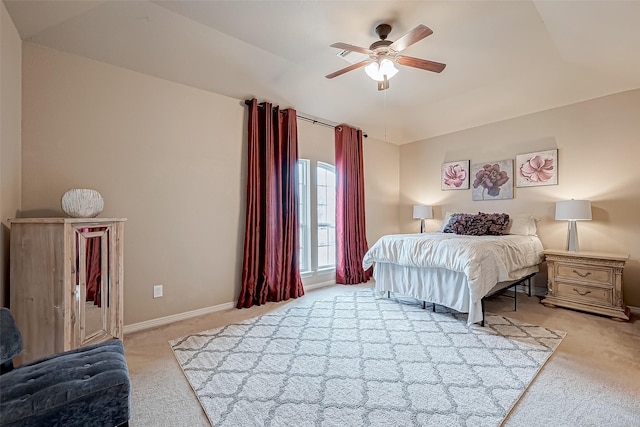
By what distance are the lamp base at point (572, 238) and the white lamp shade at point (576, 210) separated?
0.18 meters

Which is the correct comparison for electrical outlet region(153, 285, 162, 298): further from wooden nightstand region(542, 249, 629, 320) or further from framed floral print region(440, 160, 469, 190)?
framed floral print region(440, 160, 469, 190)

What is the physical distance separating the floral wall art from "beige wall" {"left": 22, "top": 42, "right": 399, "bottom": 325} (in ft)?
12.5

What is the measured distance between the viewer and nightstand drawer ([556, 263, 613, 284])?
323 centimetres

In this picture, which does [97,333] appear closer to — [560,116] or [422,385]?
[422,385]

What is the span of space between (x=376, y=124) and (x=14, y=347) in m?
5.07

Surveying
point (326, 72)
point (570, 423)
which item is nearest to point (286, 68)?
point (326, 72)

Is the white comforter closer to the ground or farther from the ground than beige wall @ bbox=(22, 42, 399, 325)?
closer to the ground

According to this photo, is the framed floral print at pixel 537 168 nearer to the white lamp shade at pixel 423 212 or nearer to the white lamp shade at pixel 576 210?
the white lamp shade at pixel 576 210

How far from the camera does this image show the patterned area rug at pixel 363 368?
5.50 ft

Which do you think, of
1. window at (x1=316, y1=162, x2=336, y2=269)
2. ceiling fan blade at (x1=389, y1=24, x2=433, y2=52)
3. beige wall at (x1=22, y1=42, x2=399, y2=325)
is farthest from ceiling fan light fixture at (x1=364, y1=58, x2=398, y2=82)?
window at (x1=316, y1=162, x2=336, y2=269)

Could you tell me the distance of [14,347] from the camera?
142 centimetres

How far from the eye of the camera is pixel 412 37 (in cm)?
229

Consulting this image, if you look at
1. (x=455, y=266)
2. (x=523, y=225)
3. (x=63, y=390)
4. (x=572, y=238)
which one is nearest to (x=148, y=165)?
(x=63, y=390)

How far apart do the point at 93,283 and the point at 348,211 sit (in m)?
3.48
